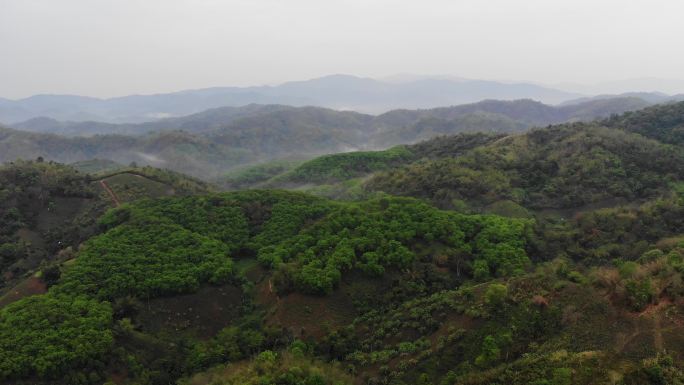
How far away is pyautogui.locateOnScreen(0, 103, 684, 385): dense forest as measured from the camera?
1855 cm

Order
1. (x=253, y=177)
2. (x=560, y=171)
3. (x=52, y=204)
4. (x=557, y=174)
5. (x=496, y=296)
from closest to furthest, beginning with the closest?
(x=496, y=296), (x=52, y=204), (x=560, y=171), (x=557, y=174), (x=253, y=177)

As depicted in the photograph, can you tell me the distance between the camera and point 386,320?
83.4ft

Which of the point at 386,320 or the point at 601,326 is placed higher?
the point at 601,326

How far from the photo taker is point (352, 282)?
28984 millimetres

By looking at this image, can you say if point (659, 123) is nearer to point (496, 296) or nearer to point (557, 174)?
point (557, 174)

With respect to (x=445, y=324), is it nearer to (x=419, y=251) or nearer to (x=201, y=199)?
(x=419, y=251)

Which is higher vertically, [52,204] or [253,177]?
[52,204]

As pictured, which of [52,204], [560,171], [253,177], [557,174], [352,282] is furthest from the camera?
[253,177]

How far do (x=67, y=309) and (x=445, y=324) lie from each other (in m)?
21.3

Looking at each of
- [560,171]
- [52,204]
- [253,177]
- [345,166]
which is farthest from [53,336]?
[253,177]

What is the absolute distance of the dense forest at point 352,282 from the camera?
1855cm

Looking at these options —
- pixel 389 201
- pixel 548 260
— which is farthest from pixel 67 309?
pixel 548 260

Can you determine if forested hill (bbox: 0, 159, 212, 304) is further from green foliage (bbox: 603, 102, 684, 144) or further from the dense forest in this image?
green foliage (bbox: 603, 102, 684, 144)

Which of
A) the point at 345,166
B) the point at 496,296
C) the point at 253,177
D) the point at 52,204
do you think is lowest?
the point at 253,177
